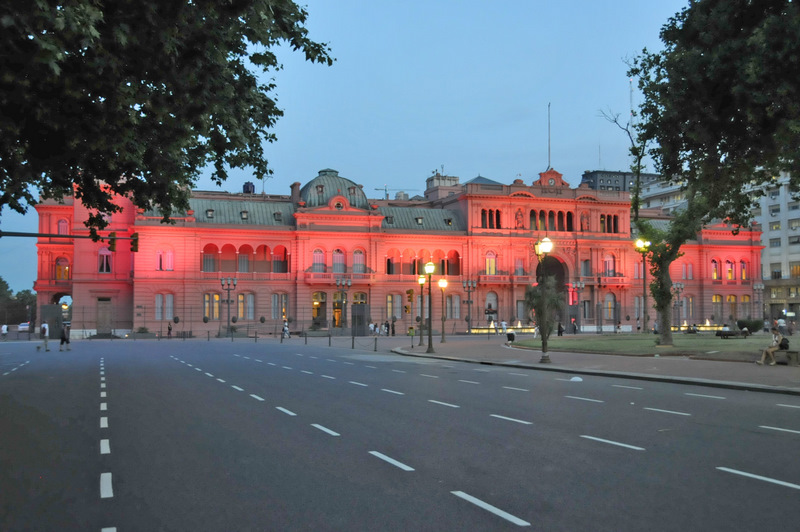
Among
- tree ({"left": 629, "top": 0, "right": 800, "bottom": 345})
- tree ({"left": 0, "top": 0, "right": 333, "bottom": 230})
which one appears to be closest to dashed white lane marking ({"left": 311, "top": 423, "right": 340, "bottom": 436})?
tree ({"left": 0, "top": 0, "right": 333, "bottom": 230})

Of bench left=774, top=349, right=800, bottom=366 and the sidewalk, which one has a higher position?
bench left=774, top=349, right=800, bottom=366

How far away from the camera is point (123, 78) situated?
11352 millimetres

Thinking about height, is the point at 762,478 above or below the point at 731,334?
above

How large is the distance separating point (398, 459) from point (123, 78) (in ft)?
23.8

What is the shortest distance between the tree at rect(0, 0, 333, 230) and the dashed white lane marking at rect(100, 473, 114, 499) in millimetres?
5147

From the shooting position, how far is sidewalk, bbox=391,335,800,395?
68.6 feet

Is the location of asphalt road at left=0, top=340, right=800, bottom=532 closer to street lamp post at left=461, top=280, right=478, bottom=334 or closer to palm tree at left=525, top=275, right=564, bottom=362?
palm tree at left=525, top=275, right=564, bottom=362

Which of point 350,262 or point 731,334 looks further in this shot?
point 350,262

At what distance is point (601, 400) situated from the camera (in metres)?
17.5

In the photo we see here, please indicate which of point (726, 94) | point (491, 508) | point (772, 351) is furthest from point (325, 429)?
point (772, 351)

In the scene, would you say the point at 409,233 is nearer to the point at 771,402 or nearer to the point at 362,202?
the point at 362,202

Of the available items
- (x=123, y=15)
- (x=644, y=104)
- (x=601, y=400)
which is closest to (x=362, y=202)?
(x=644, y=104)

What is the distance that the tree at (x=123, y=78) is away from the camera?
9.27 metres

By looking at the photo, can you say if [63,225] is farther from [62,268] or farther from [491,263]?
[491,263]
